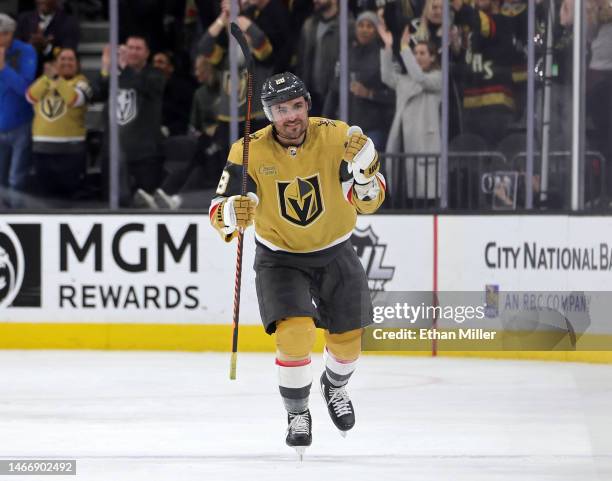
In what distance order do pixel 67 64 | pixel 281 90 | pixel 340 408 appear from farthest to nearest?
1. pixel 67 64
2. pixel 340 408
3. pixel 281 90

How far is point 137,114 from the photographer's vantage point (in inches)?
338

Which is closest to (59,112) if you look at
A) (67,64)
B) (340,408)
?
(67,64)

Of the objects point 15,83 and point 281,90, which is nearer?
point 281,90

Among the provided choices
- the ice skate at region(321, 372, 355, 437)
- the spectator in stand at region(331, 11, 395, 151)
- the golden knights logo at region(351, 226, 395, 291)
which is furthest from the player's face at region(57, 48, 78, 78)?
the ice skate at region(321, 372, 355, 437)

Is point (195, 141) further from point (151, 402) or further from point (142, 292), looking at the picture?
point (151, 402)

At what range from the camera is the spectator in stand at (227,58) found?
8281mm

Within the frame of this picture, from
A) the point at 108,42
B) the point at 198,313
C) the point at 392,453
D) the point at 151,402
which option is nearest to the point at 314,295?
the point at 392,453

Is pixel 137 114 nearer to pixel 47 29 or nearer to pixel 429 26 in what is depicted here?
pixel 47 29

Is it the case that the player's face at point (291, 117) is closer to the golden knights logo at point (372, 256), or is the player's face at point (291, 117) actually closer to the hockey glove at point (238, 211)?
the hockey glove at point (238, 211)

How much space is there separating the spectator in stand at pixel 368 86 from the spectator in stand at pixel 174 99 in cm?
100

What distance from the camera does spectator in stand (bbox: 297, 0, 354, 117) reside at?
825cm

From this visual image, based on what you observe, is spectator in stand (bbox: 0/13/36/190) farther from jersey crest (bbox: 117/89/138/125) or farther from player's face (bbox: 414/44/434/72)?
player's face (bbox: 414/44/434/72)

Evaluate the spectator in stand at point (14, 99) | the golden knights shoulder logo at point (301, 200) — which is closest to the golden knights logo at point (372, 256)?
the spectator in stand at point (14, 99)

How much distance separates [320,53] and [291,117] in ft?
11.4
